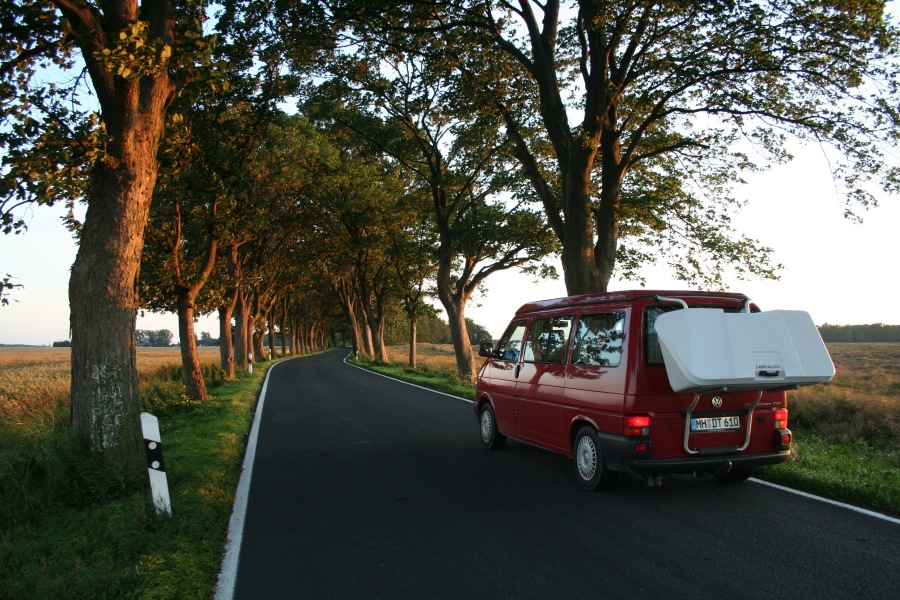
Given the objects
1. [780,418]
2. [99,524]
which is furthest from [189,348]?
[780,418]

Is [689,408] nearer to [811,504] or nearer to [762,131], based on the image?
[811,504]

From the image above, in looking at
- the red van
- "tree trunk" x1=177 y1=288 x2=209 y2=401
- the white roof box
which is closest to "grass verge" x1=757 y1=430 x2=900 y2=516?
the red van

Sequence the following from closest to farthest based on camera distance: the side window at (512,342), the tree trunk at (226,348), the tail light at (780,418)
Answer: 1. the tail light at (780,418)
2. the side window at (512,342)
3. the tree trunk at (226,348)

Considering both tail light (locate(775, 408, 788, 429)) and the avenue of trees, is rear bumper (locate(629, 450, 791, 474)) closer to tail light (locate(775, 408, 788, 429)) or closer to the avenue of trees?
tail light (locate(775, 408, 788, 429))

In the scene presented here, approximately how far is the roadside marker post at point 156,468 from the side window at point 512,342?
4.71m

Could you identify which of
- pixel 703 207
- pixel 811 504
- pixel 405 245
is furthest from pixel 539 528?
pixel 405 245

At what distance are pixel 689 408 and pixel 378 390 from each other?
14.5 meters

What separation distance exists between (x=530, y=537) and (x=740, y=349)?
2.53 metres

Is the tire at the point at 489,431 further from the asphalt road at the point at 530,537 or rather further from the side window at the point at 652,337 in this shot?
the side window at the point at 652,337

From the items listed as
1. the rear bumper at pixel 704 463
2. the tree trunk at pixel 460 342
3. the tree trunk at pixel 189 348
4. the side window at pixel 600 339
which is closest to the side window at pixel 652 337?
the side window at pixel 600 339

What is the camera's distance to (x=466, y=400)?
1609 centimetres

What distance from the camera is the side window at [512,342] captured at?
28.3 ft

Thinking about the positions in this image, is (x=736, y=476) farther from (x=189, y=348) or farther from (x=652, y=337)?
(x=189, y=348)

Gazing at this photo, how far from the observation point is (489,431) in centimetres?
923
